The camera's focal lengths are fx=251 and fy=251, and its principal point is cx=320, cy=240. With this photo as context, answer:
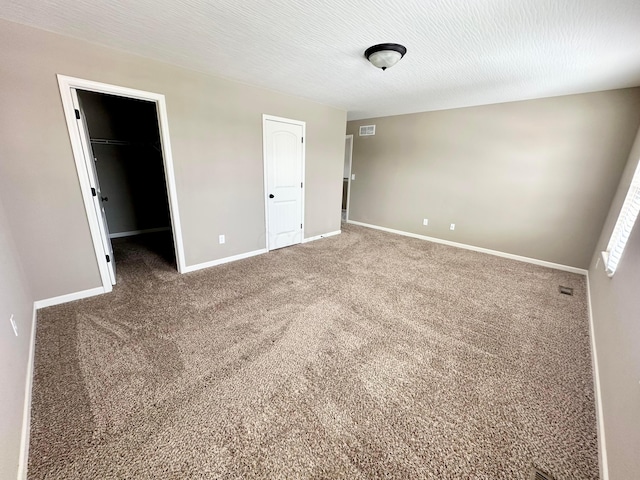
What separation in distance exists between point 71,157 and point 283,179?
2476mm

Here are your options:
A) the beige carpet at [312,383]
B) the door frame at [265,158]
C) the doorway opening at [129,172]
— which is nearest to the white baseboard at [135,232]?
the doorway opening at [129,172]

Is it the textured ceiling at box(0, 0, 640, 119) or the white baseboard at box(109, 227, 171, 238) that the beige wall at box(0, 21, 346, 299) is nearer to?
the textured ceiling at box(0, 0, 640, 119)

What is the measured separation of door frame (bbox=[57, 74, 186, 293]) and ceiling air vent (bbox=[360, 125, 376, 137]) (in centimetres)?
400

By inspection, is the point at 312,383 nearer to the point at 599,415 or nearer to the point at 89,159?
the point at 599,415

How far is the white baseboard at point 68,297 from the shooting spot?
8.06 ft

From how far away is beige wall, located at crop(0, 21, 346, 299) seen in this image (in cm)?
212

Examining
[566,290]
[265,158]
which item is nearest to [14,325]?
[265,158]

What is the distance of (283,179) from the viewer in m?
4.11

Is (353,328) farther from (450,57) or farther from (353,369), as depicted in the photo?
(450,57)

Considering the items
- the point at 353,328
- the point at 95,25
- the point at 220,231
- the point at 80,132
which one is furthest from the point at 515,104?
the point at 80,132

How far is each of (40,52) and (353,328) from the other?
140 inches

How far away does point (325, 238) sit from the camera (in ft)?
Result: 16.6

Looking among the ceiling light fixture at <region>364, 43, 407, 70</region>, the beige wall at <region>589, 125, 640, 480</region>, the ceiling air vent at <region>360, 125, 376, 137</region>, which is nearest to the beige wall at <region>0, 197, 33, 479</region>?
the beige wall at <region>589, 125, 640, 480</region>

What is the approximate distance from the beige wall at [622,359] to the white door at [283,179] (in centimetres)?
378
